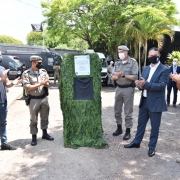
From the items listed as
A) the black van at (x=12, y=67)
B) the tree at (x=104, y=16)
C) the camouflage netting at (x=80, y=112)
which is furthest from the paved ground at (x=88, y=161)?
the black van at (x=12, y=67)

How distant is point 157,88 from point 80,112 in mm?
1509

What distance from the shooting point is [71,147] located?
4535 mm

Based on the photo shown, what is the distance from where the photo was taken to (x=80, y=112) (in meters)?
4.59

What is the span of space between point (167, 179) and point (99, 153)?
1.29m

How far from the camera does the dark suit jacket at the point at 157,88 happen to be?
3.95 metres

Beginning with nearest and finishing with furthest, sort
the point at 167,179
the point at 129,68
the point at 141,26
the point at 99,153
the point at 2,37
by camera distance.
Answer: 1. the point at 167,179
2. the point at 99,153
3. the point at 129,68
4. the point at 141,26
5. the point at 2,37

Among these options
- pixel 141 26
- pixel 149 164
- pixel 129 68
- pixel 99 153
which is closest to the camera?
pixel 149 164

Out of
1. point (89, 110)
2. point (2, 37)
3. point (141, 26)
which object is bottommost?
point (89, 110)

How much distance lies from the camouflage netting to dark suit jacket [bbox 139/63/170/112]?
39.2 inches

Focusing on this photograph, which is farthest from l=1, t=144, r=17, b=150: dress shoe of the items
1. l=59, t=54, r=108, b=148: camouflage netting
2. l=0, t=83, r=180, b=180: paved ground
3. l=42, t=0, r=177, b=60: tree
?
l=42, t=0, r=177, b=60: tree

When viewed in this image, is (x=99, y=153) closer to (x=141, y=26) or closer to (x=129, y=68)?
(x=129, y=68)

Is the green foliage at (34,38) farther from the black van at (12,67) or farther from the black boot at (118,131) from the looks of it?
the black boot at (118,131)

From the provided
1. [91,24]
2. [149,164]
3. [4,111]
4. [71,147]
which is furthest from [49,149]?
[91,24]

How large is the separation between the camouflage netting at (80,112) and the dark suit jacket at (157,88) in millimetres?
995
